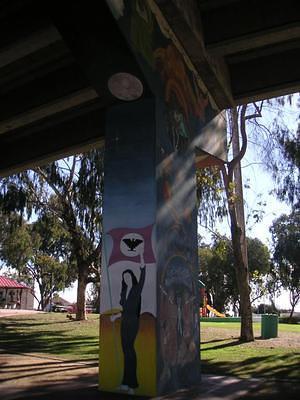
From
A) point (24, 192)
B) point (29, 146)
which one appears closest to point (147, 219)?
point (29, 146)

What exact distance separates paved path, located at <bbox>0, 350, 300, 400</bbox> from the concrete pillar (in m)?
0.39

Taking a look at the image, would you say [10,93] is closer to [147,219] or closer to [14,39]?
[14,39]

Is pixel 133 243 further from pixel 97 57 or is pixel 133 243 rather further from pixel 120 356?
pixel 97 57

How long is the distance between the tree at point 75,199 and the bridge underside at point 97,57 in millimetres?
9598

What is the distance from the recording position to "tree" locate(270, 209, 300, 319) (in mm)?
53656

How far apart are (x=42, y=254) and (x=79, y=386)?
47587 mm

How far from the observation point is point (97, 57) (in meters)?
8.55

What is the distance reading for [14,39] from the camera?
34.3 feet

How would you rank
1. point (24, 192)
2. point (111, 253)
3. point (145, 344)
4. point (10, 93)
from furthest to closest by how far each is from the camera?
point (24, 192) < point (10, 93) < point (111, 253) < point (145, 344)

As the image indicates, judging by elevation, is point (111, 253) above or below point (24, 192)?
below

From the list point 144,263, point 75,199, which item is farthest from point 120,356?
point 75,199

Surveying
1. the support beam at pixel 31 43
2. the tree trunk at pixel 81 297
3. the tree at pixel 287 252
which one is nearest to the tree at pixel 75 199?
the tree trunk at pixel 81 297

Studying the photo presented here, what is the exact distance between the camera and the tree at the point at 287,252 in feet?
176

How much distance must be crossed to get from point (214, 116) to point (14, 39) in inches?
205
